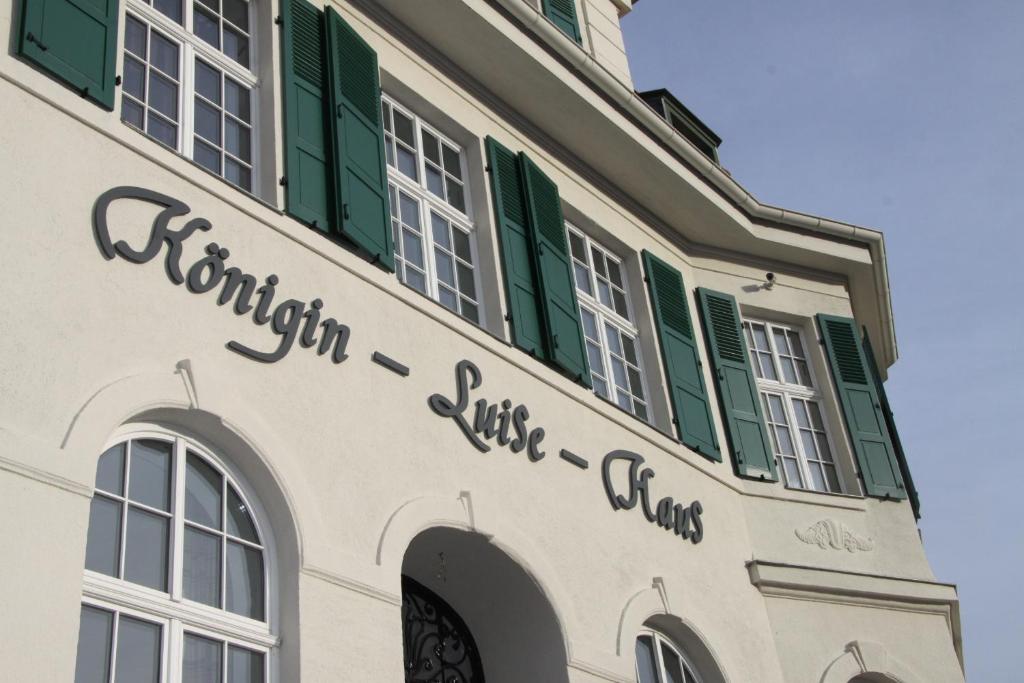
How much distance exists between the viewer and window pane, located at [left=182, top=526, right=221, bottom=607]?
7.02 metres

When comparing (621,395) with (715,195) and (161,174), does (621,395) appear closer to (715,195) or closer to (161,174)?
(715,195)

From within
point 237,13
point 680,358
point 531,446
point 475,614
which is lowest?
point 475,614

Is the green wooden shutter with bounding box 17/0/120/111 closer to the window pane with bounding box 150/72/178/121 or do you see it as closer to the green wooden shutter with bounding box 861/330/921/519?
the window pane with bounding box 150/72/178/121

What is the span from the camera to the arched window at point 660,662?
10.1 m

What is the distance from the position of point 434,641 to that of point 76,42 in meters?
4.59

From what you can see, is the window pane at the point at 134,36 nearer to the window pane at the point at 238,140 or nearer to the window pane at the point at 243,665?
the window pane at the point at 238,140

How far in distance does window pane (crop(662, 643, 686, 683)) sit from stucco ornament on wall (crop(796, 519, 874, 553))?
2206 mm

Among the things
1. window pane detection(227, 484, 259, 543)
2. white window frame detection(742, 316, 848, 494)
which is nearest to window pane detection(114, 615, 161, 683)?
window pane detection(227, 484, 259, 543)

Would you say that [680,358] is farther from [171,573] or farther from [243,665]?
[171,573]

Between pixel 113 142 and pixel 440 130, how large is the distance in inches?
155

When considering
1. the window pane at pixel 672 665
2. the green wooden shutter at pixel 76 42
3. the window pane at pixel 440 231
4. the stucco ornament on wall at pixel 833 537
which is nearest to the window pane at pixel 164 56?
the green wooden shutter at pixel 76 42

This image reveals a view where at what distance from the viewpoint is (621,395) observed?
11.8 metres

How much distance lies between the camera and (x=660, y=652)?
1033 cm

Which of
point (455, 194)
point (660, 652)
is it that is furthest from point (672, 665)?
point (455, 194)
